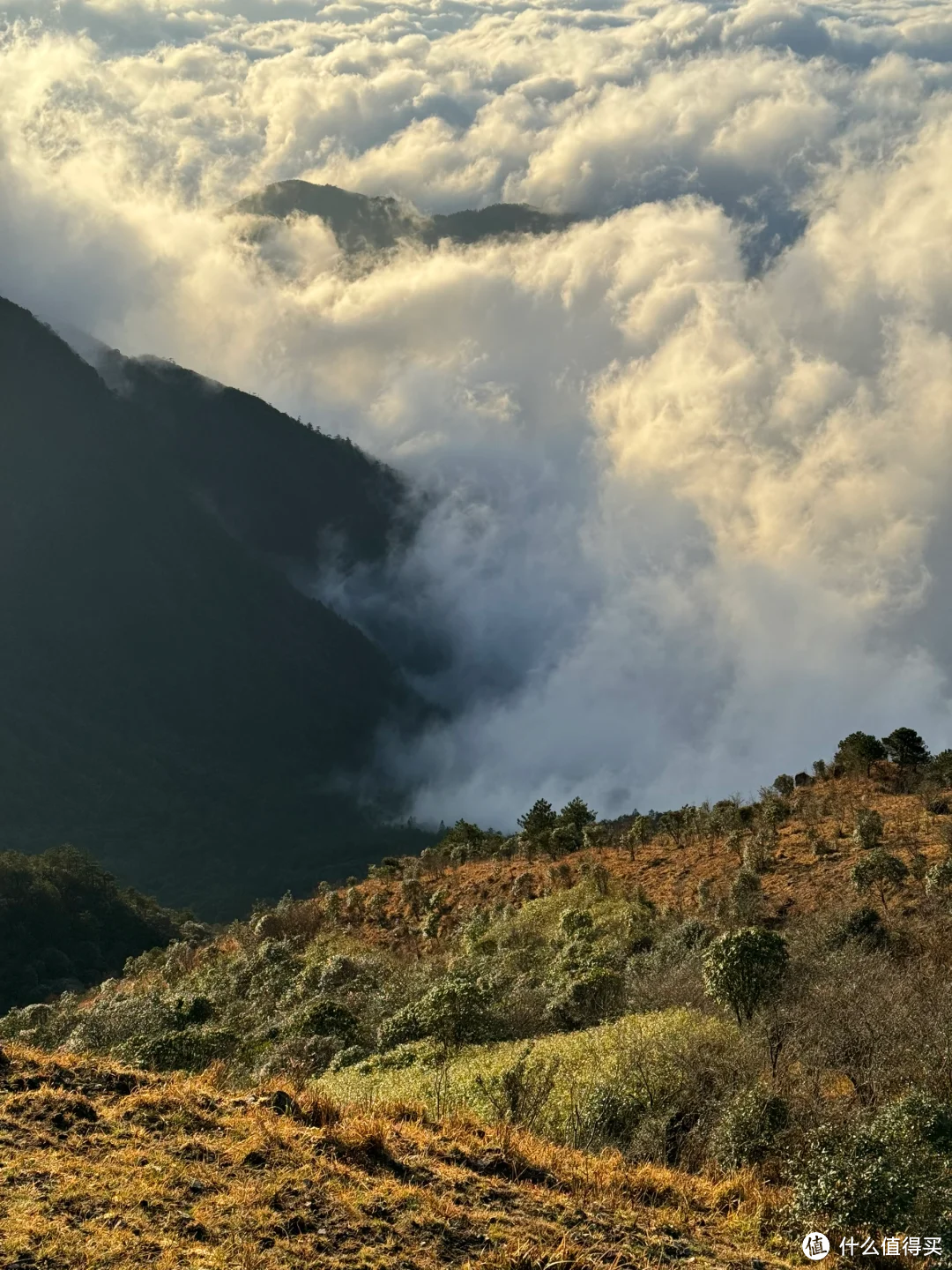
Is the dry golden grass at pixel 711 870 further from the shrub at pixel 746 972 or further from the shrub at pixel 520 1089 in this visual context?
the shrub at pixel 520 1089

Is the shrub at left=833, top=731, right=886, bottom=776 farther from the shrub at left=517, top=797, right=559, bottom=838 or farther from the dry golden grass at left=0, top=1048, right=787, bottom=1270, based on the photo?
the dry golden grass at left=0, top=1048, right=787, bottom=1270

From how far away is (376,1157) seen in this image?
54.4ft

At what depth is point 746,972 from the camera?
26656 mm

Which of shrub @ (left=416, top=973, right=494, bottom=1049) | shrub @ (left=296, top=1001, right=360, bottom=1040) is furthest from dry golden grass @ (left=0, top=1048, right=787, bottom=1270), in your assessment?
shrub @ (left=296, top=1001, right=360, bottom=1040)

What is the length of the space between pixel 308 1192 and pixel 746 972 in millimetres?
15179

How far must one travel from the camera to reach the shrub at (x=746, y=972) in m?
26.6

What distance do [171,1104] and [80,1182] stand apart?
10.9 ft

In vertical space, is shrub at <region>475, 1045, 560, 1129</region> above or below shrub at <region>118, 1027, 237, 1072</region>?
below

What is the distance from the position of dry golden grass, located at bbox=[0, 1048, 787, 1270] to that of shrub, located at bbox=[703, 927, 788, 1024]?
8.94 metres

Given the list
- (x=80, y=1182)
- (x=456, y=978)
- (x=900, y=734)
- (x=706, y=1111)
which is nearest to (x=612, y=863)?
(x=900, y=734)

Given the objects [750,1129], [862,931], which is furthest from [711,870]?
[750,1129]

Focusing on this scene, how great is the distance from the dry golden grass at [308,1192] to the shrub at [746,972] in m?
8.94

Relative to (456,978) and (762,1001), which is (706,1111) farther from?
(456,978)

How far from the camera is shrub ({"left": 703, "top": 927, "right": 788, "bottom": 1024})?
26.6 m
